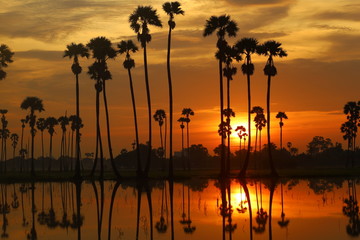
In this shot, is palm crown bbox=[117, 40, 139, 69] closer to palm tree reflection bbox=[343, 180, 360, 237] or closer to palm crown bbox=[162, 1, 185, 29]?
palm crown bbox=[162, 1, 185, 29]

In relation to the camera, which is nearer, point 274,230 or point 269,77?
point 274,230

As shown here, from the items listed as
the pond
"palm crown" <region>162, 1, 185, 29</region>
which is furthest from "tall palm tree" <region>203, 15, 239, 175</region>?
the pond

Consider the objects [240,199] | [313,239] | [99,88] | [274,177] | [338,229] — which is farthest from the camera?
[99,88]

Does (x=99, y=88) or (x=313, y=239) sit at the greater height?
(x=99, y=88)

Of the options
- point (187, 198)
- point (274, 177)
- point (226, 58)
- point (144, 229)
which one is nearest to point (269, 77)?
point (226, 58)

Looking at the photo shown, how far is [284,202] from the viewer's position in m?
34.7

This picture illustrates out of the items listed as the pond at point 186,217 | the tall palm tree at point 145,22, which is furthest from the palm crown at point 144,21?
the pond at point 186,217

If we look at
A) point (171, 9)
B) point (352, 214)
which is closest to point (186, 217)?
point (352, 214)

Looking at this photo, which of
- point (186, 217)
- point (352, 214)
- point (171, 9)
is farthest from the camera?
point (171, 9)

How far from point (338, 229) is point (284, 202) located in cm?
1281

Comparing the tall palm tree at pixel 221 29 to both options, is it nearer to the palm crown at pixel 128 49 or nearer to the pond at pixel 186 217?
the palm crown at pixel 128 49

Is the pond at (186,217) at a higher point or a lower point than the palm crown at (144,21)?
lower

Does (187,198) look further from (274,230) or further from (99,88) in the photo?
(99,88)

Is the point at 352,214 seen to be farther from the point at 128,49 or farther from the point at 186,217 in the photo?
the point at 128,49
